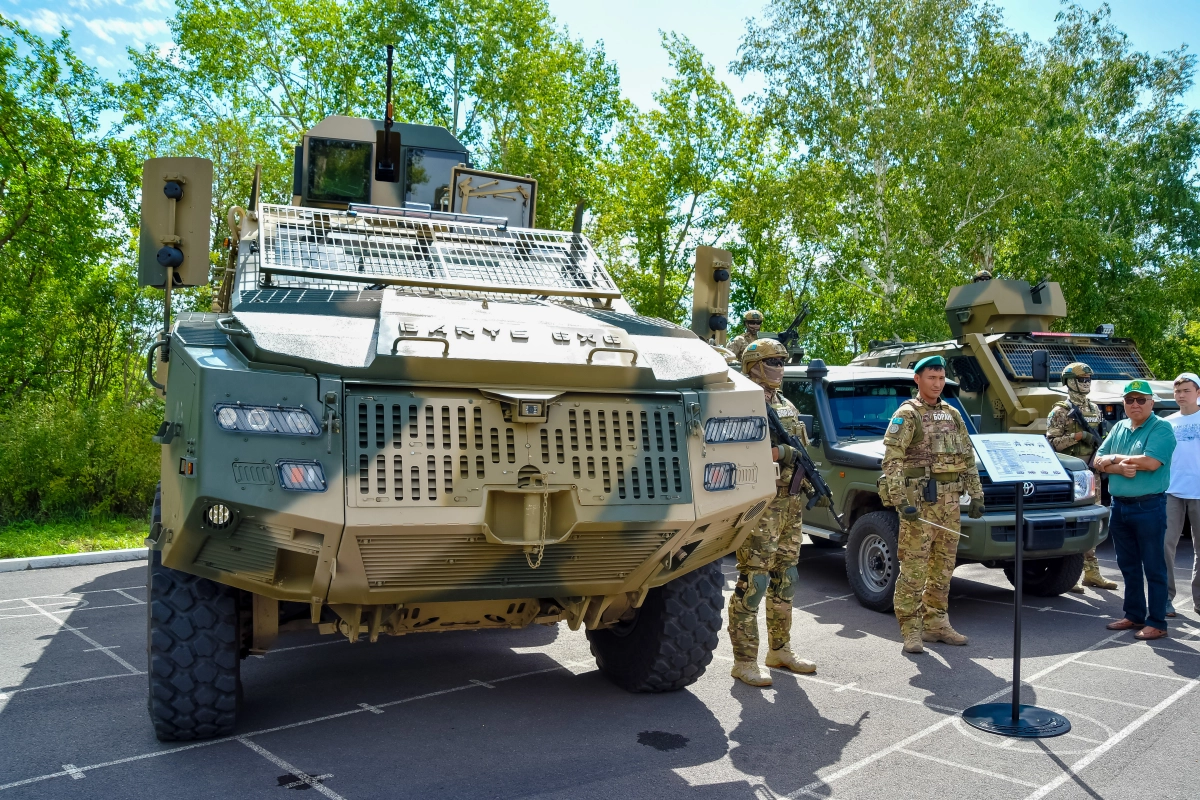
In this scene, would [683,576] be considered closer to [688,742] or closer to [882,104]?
[688,742]

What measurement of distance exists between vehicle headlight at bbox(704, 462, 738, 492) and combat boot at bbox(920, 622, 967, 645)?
2658mm

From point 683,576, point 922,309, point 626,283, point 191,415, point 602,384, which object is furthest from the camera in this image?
point 626,283

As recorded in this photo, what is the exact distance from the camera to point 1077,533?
7168 millimetres

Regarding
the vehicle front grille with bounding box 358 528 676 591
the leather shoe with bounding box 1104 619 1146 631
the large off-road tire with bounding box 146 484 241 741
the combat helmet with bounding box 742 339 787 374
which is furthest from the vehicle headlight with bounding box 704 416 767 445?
the leather shoe with bounding box 1104 619 1146 631

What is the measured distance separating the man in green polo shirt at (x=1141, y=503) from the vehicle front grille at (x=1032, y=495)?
1.46 feet

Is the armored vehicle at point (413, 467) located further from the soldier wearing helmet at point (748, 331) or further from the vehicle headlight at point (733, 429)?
the soldier wearing helmet at point (748, 331)

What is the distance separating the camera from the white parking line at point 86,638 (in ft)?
18.8

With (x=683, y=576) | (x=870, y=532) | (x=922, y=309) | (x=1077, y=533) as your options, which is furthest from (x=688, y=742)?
(x=922, y=309)

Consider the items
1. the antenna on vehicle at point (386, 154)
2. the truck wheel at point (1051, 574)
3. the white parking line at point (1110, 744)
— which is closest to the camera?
the white parking line at point (1110, 744)

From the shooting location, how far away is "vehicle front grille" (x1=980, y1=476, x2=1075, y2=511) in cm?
701

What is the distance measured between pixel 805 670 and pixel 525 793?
2333 mm

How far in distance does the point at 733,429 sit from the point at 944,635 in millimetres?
2829

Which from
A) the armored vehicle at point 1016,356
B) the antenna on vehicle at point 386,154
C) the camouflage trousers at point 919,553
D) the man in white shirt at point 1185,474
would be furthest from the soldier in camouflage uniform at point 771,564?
the armored vehicle at point 1016,356

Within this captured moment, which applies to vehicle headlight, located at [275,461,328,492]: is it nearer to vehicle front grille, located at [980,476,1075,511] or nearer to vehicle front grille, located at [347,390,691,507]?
vehicle front grille, located at [347,390,691,507]
